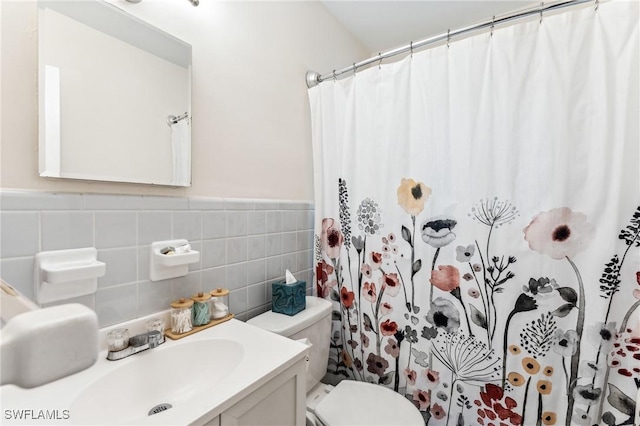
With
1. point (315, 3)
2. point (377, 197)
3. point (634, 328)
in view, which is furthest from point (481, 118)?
point (315, 3)

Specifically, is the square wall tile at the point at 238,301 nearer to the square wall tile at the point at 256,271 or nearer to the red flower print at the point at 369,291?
the square wall tile at the point at 256,271

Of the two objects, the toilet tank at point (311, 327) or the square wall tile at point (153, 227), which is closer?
the square wall tile at point (153, 227)

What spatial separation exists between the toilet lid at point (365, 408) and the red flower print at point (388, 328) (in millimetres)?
231

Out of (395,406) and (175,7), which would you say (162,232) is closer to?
(175,7)

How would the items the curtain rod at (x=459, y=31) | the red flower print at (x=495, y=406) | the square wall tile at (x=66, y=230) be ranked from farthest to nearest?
the red flower print at (x=495, y=406) → the curtain rod at (x=459, y=31) → the square wall tile at (x=66, y=230)

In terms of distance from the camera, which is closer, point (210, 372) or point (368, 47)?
point (210, 372)

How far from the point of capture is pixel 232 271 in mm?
1199

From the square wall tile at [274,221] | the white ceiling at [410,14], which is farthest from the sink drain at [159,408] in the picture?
the white ceiling at [410,14]

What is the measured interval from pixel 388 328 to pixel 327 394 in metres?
0.39

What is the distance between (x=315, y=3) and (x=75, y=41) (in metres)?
1.28

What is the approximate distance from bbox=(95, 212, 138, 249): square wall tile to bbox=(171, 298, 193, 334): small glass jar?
238mm

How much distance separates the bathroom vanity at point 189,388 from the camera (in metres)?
0.63

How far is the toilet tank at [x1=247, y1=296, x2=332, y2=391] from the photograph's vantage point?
1169mm

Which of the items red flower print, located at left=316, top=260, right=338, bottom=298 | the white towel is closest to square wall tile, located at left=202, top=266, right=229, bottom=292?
the white towel
